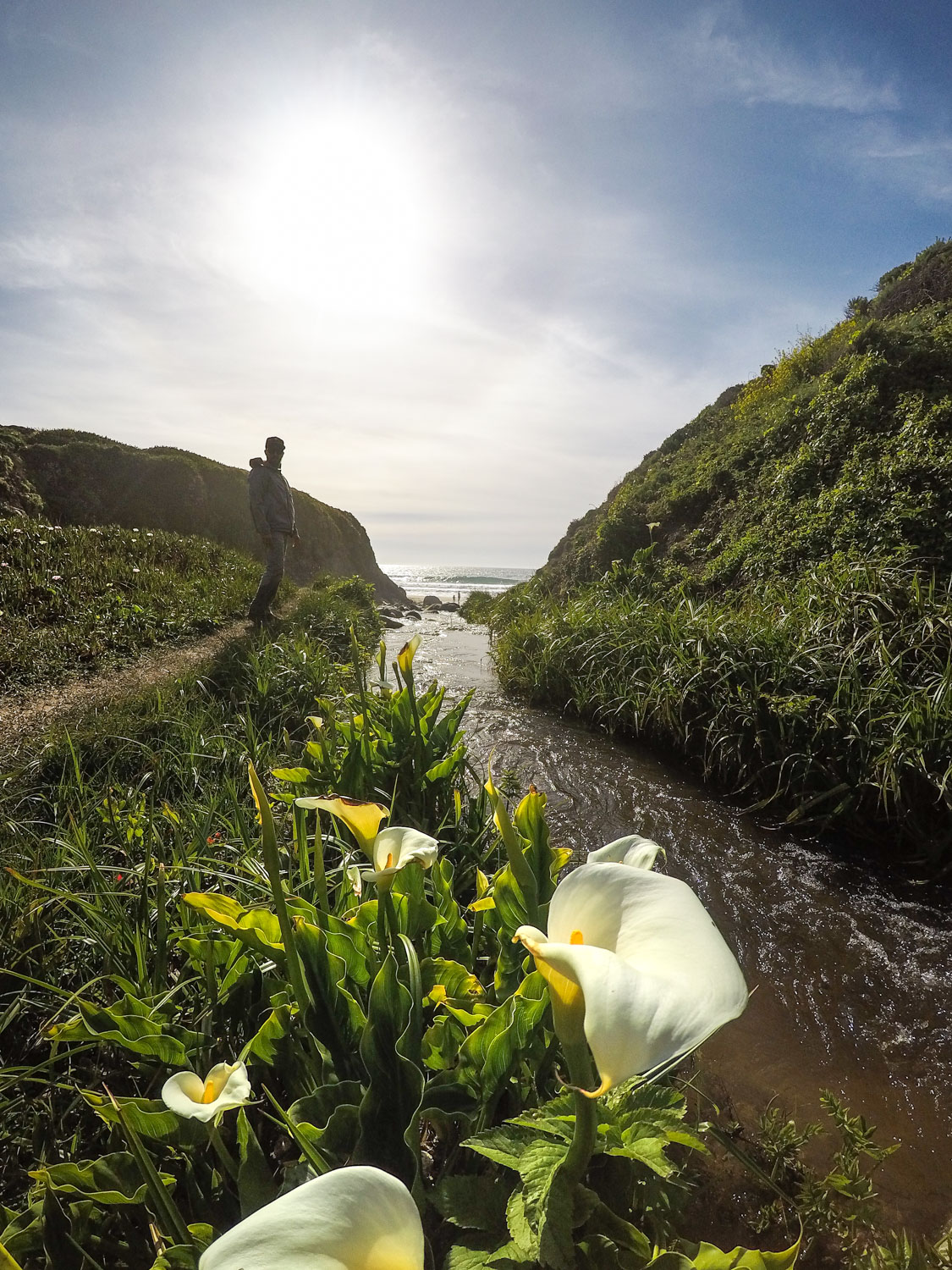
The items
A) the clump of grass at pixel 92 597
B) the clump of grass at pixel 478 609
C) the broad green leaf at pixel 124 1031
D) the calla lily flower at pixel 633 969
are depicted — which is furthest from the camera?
the clump of grass at pixel 478 609

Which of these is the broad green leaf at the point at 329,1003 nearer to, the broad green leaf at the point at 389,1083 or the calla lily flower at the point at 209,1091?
the broad green leaf at the point at 389,1083

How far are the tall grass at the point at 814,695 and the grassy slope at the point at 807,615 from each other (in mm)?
14

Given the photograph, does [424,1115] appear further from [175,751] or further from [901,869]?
[901,869]

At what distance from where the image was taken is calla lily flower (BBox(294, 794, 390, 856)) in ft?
3.20

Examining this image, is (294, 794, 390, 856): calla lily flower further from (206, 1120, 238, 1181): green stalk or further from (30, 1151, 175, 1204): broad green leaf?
(30, 1151, 175, 1204): broad green leaf

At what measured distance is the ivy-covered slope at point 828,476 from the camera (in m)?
5.51

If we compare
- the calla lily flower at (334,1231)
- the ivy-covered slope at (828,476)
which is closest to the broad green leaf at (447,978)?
the calla lily flower at (334,1231)

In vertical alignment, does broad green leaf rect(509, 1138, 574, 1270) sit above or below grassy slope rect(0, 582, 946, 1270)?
above

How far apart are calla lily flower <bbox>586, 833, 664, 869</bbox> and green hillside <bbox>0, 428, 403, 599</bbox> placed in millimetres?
13890

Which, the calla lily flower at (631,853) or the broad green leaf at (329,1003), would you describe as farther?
the broad green leaf at (329,1003)

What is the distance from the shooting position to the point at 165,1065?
126 cm

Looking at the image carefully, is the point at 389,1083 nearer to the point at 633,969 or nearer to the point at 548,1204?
the point at 548,1204

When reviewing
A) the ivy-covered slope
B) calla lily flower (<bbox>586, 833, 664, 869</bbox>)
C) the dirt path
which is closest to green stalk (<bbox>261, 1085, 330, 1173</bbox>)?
calla lily flower (<bbox>586, 833, 664, 869</bbox>)

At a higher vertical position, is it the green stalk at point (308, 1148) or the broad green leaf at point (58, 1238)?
the green stalk at point (308, 1148)
